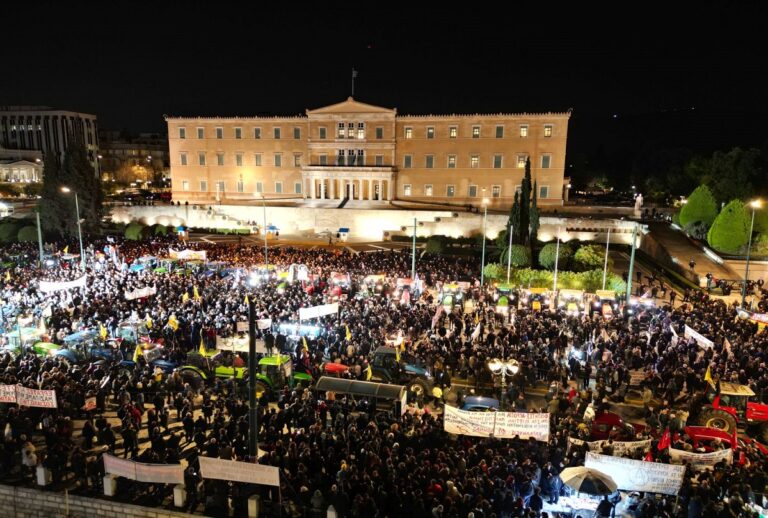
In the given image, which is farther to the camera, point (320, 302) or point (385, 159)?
point (385, 159)

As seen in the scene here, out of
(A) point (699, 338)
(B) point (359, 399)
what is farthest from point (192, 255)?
(A) point (699, 338)

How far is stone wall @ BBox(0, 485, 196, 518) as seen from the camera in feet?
38.2

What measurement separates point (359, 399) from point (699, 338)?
1172cm

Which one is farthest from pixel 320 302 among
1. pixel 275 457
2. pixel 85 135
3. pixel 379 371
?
pixel 85 135

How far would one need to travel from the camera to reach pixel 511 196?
57750 mm

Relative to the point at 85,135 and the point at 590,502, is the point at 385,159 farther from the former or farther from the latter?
the point at 85,135

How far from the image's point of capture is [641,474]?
36.5 ft

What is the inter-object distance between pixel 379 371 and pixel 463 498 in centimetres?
682

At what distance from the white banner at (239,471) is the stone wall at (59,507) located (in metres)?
1.03

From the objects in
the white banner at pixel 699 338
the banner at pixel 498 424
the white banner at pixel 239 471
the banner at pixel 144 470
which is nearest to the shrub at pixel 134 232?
the banner at pixel 144 470

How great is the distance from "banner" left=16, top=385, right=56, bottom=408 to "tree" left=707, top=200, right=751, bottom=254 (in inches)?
1415

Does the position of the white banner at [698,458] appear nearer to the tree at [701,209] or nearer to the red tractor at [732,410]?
the red tractor at [732,410]

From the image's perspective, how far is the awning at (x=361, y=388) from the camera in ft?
47.0

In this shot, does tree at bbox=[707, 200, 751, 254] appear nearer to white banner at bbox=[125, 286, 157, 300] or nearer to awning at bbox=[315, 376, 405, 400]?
awning at bbox=[315, 376, 405, 400]
